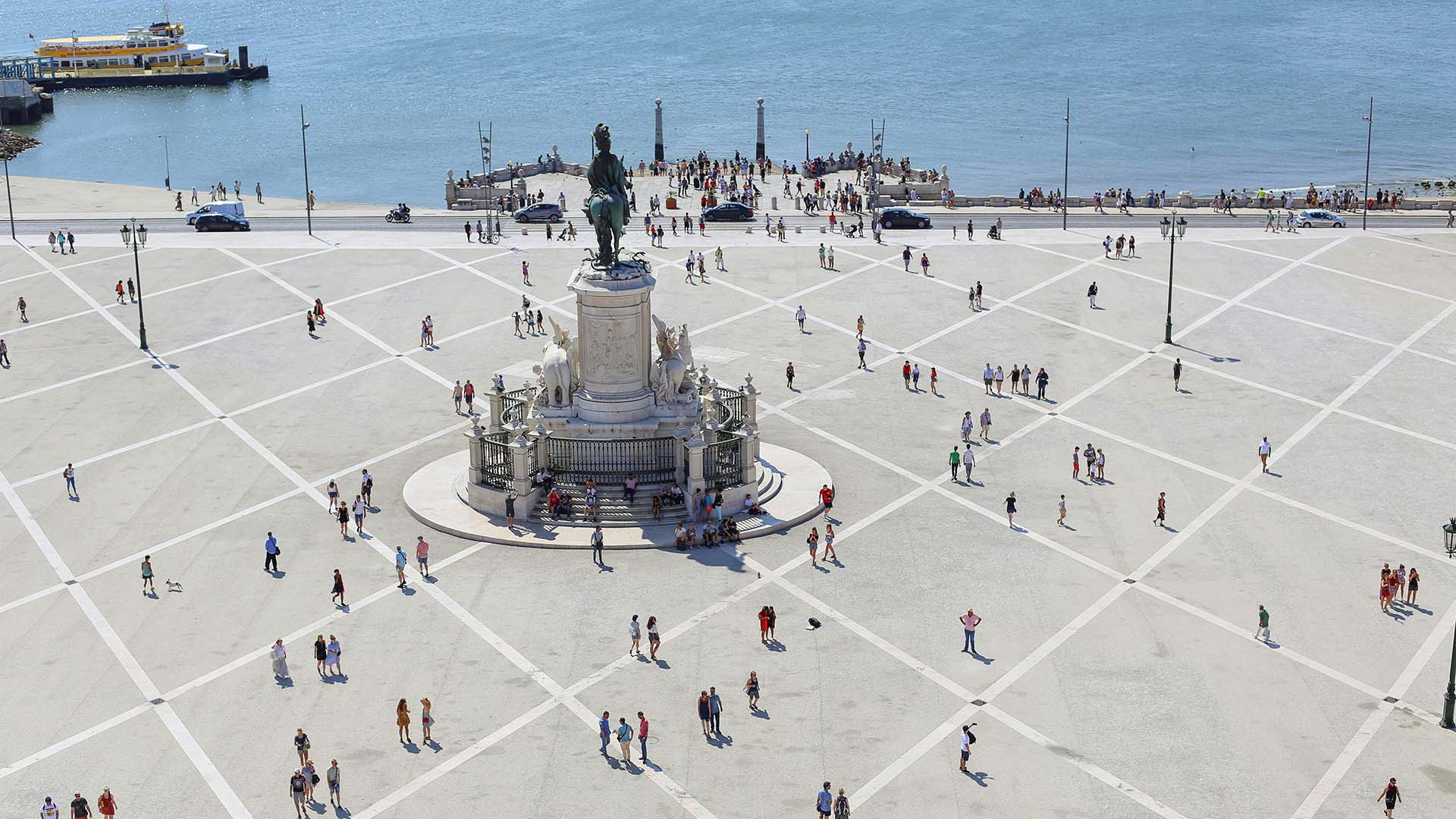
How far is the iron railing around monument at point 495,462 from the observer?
41875mm

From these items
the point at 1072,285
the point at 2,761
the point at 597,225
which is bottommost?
the point at 2,761

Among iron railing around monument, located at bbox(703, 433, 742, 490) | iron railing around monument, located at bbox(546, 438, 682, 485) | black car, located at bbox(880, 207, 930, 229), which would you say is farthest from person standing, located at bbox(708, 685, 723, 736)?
black car, located at bbox(880, 207, 930, 229)

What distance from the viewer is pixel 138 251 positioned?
69188 mm

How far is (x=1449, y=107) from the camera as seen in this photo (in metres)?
144

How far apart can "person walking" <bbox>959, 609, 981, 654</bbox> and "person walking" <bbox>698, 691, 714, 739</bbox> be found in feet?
19.6

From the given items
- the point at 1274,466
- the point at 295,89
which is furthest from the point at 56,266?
the point at 295,89

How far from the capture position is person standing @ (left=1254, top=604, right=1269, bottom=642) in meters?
34.2

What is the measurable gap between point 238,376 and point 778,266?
73.4ft

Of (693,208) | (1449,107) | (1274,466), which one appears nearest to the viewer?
(1274,466)

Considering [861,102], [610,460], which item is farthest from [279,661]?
[861,102]

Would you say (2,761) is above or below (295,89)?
below

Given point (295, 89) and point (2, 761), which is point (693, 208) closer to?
point (2, 761)

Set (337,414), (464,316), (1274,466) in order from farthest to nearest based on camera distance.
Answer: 1. (464,316)
2. (337,414)
3. (1274,466)

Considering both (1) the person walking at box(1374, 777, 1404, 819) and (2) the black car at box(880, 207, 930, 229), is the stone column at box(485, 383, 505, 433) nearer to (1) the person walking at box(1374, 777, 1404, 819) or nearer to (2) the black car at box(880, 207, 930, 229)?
(1) the person walking at box(1374, 777, 1404, 819)
